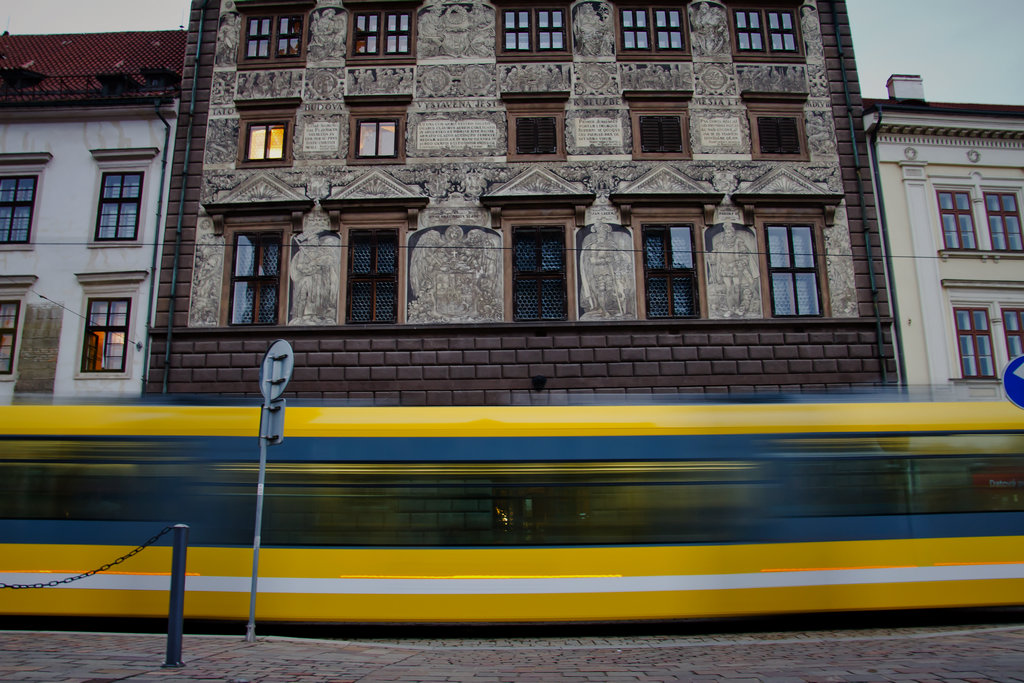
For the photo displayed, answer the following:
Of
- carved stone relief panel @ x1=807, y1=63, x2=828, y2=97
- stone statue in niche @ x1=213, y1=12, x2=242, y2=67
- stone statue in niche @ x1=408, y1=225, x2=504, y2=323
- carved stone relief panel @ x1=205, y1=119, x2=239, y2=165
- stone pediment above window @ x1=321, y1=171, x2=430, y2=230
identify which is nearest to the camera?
stone statue in niche @ x1=408, y1=225, x2=504, y2=323

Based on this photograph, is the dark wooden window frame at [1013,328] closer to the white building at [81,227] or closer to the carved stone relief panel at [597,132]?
the carved stone relief panel at [597,132]

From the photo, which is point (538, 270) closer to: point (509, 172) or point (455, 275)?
point (455, 275)

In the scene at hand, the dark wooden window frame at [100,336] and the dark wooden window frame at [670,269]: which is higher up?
the dark wooden window frame at [670,269]

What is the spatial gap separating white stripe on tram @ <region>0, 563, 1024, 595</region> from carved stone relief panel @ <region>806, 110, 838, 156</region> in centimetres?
1027

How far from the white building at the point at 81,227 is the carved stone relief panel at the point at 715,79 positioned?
1222cm

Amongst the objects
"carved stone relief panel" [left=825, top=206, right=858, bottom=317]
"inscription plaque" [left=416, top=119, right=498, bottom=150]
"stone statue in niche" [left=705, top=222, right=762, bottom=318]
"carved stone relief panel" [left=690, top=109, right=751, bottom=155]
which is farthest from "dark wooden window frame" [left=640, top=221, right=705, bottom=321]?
"inscription plaque" [left=416, top=119, right=498, bottom=150]

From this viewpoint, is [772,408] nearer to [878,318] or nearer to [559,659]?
[559,659]

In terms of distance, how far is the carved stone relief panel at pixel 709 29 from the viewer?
588 inches

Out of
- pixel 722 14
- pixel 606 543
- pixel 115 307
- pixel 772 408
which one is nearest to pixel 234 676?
pixel 606 543

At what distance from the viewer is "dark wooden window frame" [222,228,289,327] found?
1389 cm

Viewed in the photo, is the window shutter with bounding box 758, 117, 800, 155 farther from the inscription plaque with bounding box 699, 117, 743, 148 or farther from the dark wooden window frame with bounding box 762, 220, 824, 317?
the dark wooden window frame with bounding box 762, 220, 824, 317

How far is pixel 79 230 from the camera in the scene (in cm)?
1454

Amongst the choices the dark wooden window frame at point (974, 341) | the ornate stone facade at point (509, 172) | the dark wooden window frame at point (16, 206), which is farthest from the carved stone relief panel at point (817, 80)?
the dark wooden window frame at point (16, 206)

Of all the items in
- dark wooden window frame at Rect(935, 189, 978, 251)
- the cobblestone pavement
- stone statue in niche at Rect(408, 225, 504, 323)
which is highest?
dark wooden window frame at Rect(935, 189, 978, 251)
